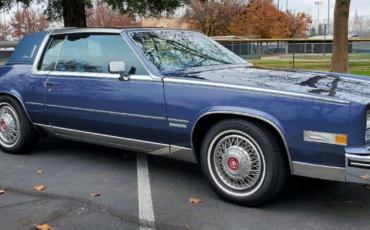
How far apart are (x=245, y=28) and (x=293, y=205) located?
50067 mm

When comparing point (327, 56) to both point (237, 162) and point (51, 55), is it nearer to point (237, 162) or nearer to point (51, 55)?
point (51, 55)

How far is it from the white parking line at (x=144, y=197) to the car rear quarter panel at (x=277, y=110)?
0.67 meters

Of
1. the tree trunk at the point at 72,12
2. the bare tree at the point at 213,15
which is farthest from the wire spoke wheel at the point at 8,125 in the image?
the bare tree at the point at 213,15

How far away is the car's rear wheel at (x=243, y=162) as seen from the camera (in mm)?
3811

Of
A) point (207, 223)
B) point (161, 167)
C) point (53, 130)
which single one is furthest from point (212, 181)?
point (53, 130)

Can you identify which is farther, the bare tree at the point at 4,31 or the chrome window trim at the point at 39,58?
the bare tree at the point at 4,31

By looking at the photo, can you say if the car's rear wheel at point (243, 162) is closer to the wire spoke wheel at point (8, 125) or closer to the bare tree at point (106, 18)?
the wire spoke wheel at point (8, 125)

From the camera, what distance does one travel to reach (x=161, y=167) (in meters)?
5.37

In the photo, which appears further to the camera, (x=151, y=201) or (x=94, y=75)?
(x=94, y=75)

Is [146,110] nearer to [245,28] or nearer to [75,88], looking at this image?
[75,88]

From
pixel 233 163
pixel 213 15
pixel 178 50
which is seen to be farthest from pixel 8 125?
pixel 213 15

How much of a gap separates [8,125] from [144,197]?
2.59 m

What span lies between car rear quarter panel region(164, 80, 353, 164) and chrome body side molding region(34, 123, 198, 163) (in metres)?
0.19

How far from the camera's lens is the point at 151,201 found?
4.23 m
